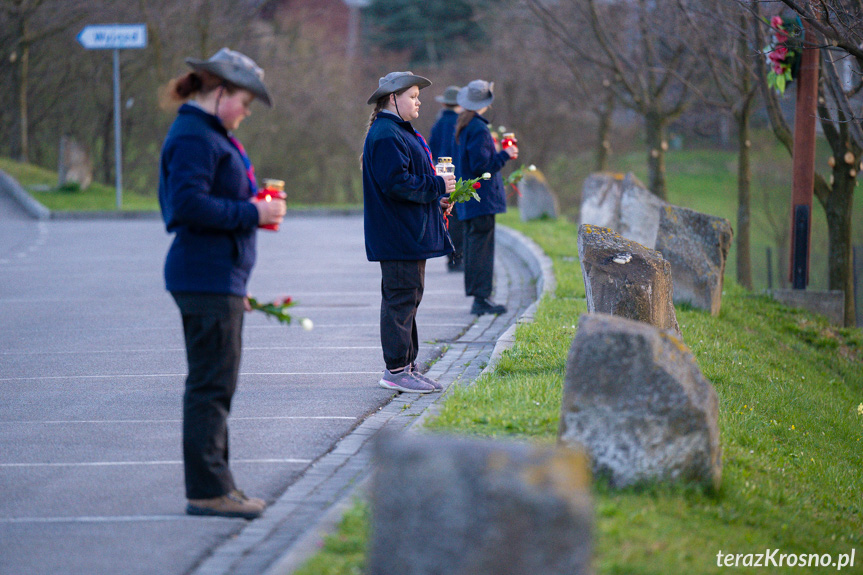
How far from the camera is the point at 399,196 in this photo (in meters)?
6.67

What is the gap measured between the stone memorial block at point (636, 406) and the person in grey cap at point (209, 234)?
157 cm

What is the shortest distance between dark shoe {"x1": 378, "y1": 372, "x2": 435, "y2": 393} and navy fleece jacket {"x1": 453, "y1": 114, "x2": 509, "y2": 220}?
3033 mm

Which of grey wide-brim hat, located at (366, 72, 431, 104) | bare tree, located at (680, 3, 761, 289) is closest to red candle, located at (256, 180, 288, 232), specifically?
grey wide-brim hat, located at (366, 72, 431, 104)

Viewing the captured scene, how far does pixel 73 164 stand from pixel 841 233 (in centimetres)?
2223

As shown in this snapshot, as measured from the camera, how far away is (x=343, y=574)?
375 centimetres

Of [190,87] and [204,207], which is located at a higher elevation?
[190,87]

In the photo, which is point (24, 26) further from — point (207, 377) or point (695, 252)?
point (207, 377)

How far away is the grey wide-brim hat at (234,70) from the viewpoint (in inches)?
173

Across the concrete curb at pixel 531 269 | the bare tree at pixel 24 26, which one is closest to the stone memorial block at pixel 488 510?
the concrete curb at pixel 531 269

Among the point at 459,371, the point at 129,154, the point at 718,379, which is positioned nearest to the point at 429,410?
the point at 459,371

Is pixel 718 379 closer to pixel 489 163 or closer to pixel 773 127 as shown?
pixel 489 163

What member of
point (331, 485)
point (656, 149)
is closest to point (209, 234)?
point (331, 485)

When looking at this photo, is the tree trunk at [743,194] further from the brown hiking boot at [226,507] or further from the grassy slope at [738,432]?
the brown hiking boot at [226,507]

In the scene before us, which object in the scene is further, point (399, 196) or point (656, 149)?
point (656, 149)
